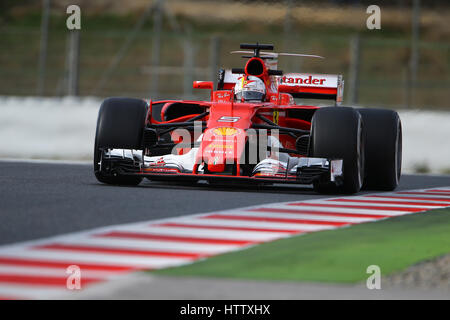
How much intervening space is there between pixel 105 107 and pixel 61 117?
21.2 ft

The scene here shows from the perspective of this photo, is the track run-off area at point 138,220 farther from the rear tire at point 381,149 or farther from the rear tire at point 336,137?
the rear tire at point 336,137

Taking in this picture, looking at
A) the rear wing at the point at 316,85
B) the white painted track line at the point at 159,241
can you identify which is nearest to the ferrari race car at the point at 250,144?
the white painted track line at the point at 159,241

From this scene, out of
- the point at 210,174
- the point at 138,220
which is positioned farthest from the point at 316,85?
the point at 138,220

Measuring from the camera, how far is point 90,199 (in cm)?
1024

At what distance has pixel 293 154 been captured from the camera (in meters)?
12.5

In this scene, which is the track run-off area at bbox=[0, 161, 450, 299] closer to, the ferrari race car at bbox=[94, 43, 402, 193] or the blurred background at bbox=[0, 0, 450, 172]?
the ferrari race car at bbox=[94, 43, 402, 193]

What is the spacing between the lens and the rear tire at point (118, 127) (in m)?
12.0

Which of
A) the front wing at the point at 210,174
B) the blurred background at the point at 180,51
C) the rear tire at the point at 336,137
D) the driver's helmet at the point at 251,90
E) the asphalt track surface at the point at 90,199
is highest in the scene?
the blurred background at the point at 180,51

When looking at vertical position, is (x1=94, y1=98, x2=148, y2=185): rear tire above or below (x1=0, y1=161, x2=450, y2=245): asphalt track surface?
above

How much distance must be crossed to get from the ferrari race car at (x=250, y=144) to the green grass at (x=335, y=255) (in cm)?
Result: 247

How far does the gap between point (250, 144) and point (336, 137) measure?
3.02ft

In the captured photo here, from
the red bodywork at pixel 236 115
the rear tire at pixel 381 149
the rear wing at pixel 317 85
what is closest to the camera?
the red bodywork at pixel 236 115

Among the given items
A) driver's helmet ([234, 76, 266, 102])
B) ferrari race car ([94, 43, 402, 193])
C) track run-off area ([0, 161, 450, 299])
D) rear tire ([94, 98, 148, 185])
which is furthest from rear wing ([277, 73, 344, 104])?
rear tire ([94, 98, 148, 185])

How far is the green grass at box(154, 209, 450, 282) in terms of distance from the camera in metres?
6.53
